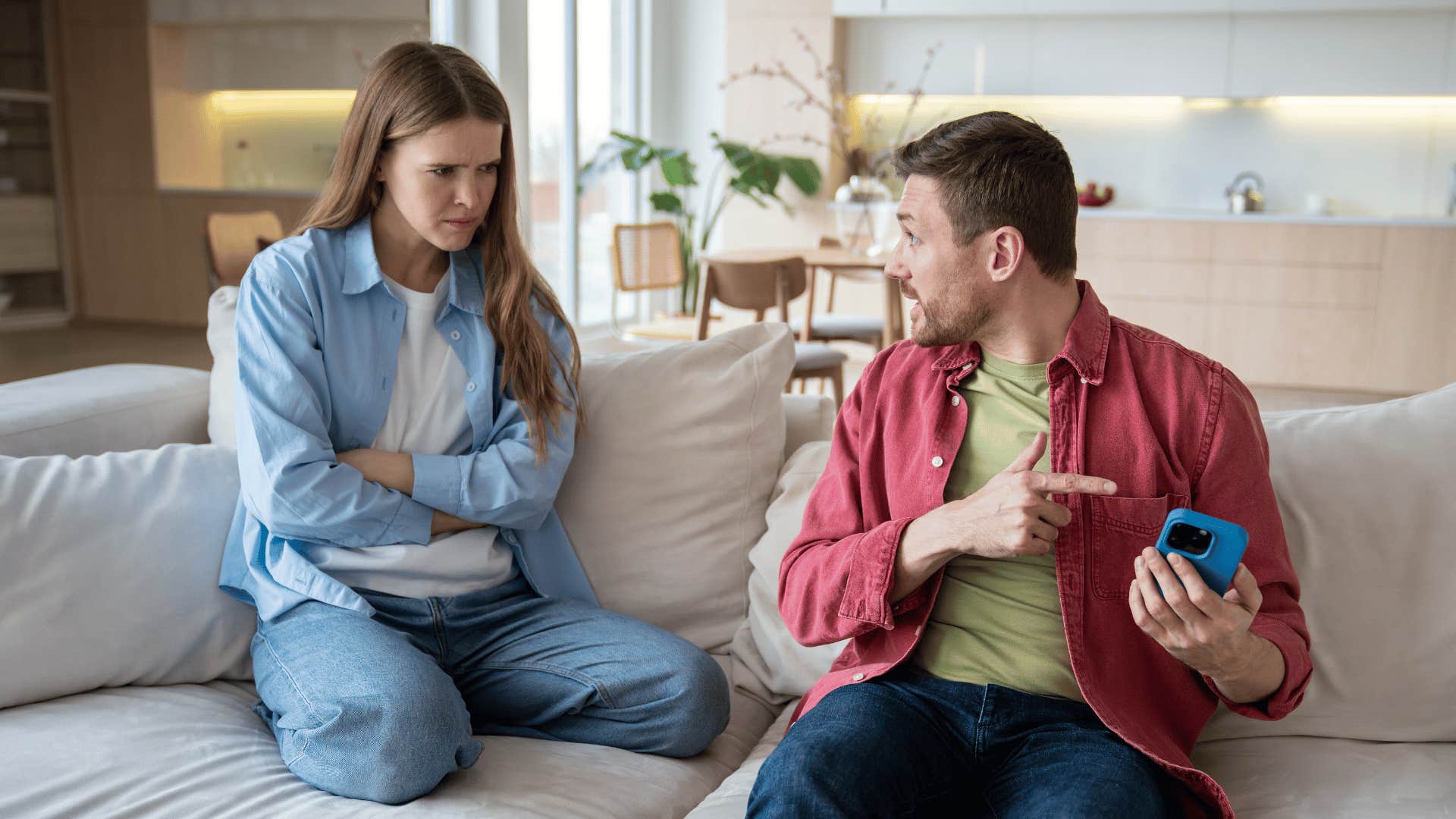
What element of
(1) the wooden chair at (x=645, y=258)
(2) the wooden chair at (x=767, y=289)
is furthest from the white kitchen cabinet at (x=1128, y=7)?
(2) the wooden chair at (x=767, y=289)

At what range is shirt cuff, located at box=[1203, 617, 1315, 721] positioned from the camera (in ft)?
4.12

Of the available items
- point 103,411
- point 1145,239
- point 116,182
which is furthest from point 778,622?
point 1145,239

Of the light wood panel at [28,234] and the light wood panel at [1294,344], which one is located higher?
the light wood panel at [28,234]

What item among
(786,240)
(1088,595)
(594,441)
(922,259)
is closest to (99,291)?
(594,441)

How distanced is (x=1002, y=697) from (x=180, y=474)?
1.20 metres

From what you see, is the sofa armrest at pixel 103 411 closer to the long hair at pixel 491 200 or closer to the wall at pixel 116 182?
the long hair at pixel 491 200

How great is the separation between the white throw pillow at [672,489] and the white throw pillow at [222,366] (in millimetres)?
564

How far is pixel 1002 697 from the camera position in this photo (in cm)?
134

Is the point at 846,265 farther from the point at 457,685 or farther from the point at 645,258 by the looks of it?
the point at 457,685

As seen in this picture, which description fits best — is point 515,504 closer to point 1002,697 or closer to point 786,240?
point 1002,697

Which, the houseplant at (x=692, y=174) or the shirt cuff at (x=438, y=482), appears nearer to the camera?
the shirt cuff at (x=438, y=482)

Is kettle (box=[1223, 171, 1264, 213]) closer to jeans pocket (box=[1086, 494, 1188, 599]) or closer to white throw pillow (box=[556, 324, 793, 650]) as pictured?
white throw pillow (box=[556, 324, 793, 650])

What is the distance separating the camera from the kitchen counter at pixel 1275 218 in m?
6.03

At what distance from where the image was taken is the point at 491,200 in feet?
6.10
